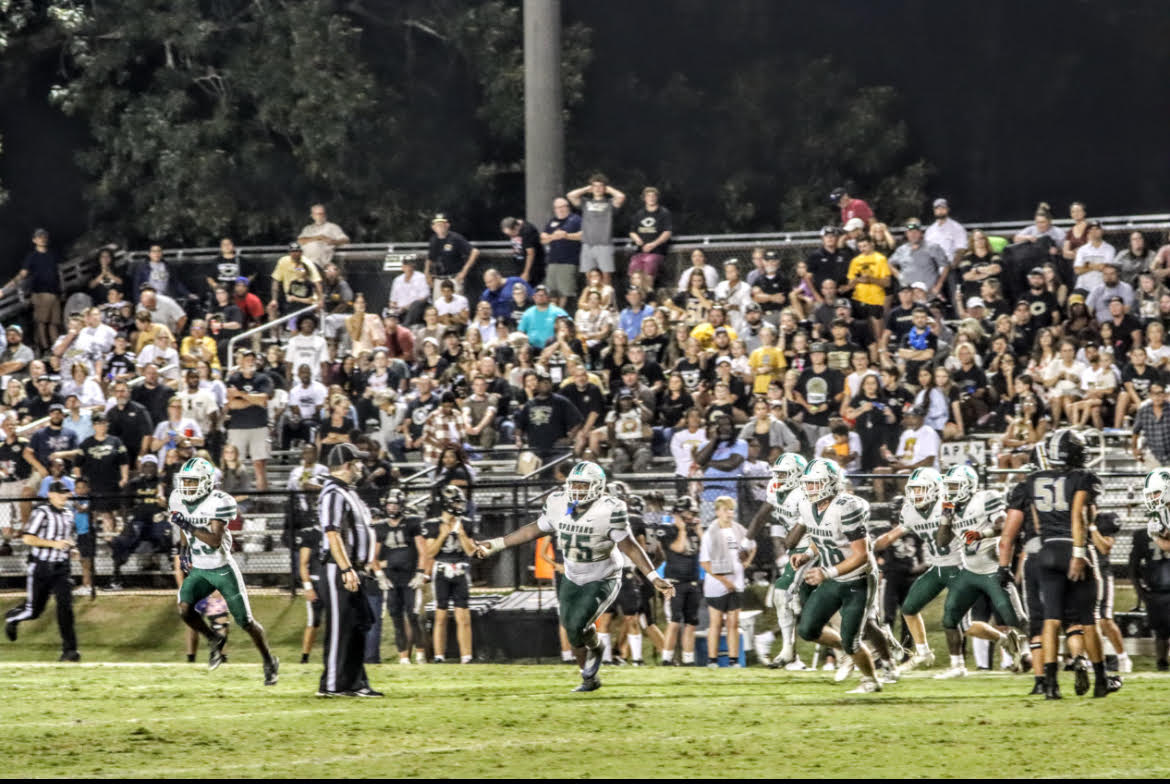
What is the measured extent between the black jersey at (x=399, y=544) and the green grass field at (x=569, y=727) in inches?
117

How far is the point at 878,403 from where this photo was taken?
20.5 metres

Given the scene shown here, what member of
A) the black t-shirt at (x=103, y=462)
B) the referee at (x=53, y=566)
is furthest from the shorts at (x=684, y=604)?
the black t-shirt at (x=103, y=462)

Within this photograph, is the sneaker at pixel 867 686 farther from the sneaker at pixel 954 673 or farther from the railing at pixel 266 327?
the railing at pixel 266 327

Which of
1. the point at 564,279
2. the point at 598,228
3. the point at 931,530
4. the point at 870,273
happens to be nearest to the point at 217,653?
the point at 931,530

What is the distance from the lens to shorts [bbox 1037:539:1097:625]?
43.0ft

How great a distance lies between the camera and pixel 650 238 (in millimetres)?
24906

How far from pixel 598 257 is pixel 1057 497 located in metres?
12.5

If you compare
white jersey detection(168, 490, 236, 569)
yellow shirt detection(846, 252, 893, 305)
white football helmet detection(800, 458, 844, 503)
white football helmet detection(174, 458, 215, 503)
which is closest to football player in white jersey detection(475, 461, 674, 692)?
white football helmet detection(800, 458, 844, 503)

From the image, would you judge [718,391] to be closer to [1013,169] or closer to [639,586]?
[639,586]

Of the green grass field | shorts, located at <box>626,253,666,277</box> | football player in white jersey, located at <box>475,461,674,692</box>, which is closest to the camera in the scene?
the green grass field

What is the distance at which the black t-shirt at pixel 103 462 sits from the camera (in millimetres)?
21938

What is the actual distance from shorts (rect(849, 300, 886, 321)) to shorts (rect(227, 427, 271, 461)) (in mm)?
7025

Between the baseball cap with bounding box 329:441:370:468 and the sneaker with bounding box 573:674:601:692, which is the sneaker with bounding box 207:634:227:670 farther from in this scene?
the sneaker with bounding box 573:674:601:692

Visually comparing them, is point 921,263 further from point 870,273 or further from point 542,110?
point 542,110
